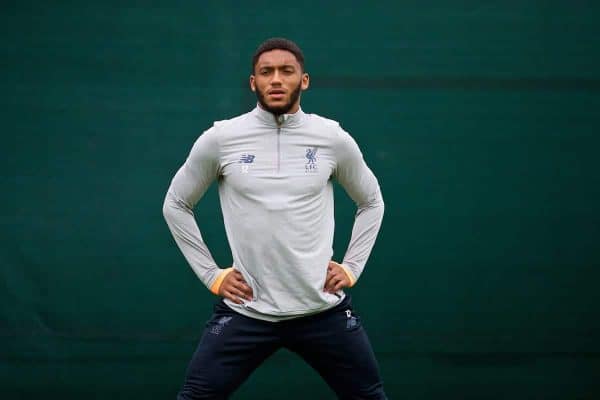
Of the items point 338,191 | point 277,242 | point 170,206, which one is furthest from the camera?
point 338,191

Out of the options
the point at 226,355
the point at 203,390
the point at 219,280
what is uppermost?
the point at 219,280

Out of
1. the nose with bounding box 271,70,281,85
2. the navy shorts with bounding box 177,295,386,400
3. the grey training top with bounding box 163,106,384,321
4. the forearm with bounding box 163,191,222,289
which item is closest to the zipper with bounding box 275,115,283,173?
the grey training top with bounding box 163,106,384,321

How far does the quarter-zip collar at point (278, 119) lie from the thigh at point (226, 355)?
63 cm

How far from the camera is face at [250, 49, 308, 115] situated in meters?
3.13

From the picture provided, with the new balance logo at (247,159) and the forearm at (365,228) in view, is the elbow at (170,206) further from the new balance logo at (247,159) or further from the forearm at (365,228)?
the forearm at (365,228)

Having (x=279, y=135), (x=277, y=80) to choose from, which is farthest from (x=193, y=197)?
(x=277, y=80)

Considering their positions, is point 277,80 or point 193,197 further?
point 193,197

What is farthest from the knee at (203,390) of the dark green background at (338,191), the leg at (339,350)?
the dark green background at (338,191)

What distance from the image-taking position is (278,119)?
3.16 m

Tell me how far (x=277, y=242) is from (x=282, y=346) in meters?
0.36

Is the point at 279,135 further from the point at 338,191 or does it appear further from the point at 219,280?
the point at 338,191

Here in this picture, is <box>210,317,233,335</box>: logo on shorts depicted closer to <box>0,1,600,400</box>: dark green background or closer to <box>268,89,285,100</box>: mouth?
<box>268,89,285,100</box>: mouth

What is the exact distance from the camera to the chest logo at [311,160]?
3.14 meters
